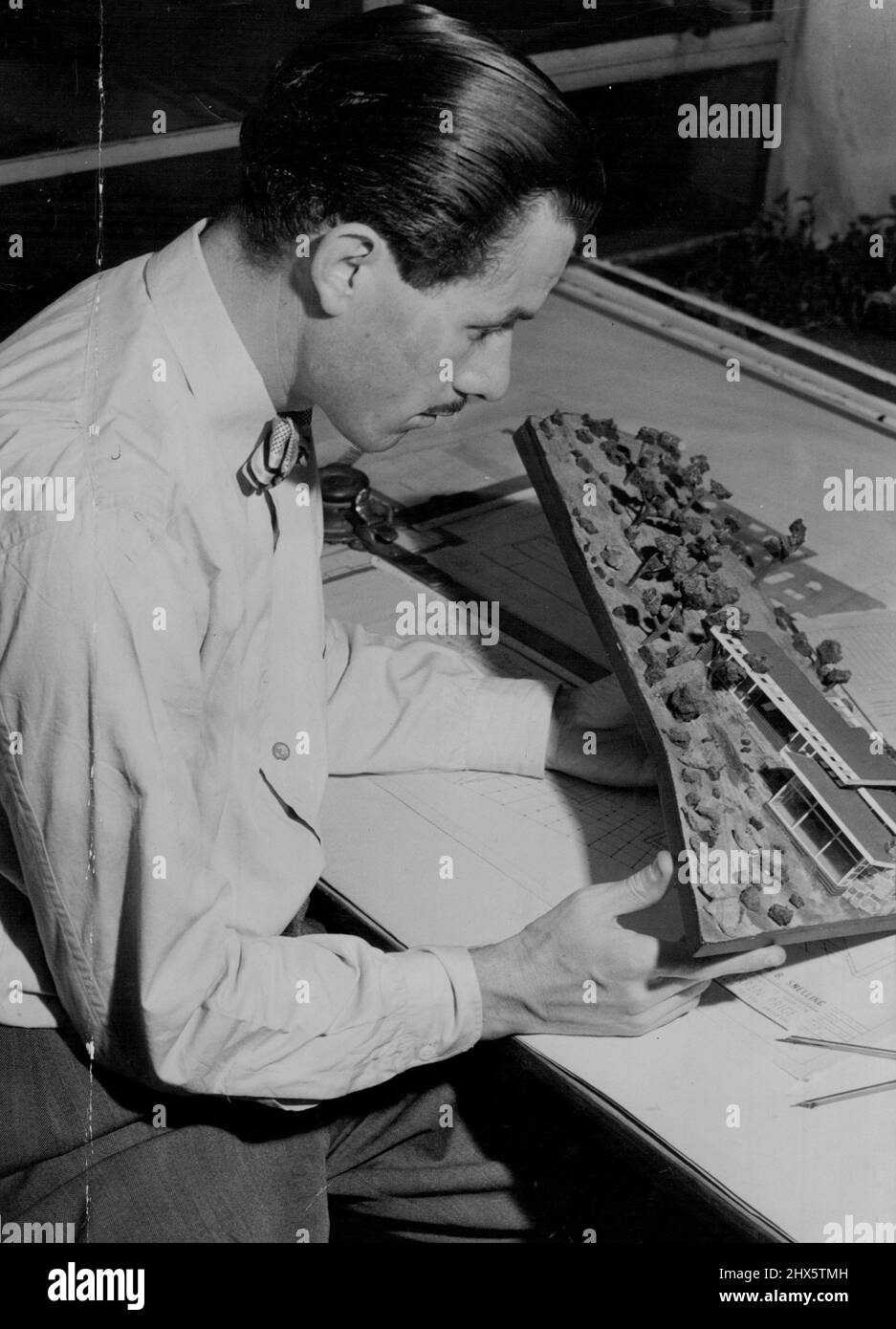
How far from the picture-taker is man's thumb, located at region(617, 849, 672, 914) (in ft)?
3.69

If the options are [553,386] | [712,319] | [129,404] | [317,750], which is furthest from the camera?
[712,319]

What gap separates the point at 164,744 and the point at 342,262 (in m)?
0.41

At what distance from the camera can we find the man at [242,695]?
40.0 inches

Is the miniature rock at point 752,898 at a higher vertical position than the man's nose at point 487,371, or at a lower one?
lower

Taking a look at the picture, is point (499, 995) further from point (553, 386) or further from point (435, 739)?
point (553, 386)

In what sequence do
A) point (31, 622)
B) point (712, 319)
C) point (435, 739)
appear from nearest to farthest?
point (31, 622)
point (435, 739)
point (712, 319)

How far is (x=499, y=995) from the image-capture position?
3.77 ft

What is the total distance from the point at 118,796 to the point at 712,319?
1784 mm
